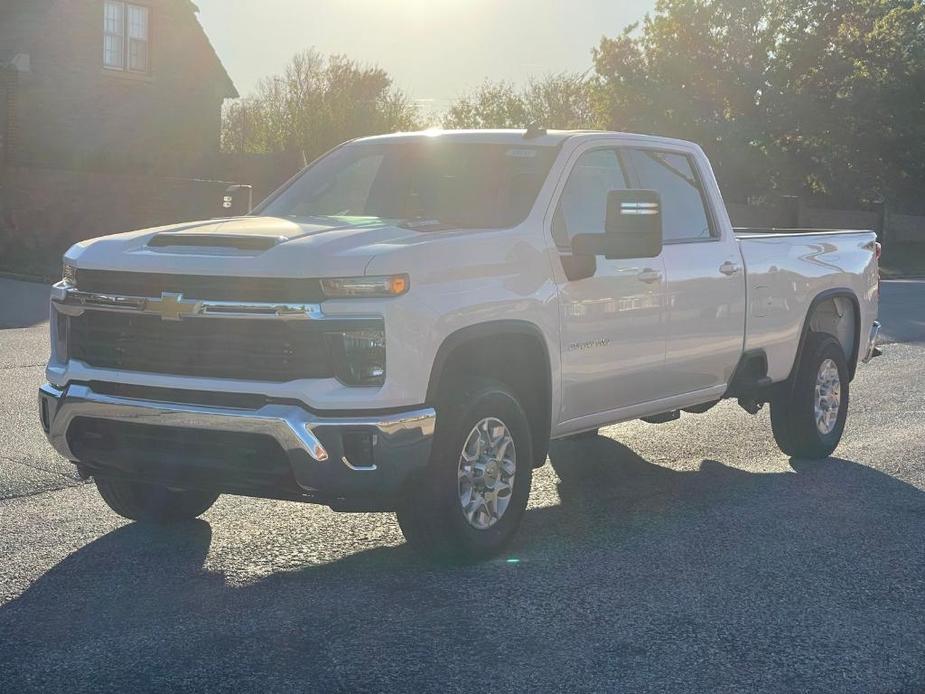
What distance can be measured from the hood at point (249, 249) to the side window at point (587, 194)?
965 mm

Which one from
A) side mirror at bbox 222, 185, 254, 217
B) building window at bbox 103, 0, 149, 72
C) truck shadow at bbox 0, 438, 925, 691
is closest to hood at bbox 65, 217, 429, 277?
truck shadow at bbox 0, 438, 925, 691

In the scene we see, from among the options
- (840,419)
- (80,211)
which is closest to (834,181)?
(80,211)

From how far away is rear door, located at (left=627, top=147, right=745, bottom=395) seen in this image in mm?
7621

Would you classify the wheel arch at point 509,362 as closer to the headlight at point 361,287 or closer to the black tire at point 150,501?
the headlight at point 361,287

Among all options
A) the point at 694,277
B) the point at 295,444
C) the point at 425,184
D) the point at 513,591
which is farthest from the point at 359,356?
the point at 694,277

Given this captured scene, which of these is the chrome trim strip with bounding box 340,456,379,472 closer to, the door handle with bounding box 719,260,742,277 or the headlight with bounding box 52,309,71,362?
the headlight with bounding box 52,309,71,362

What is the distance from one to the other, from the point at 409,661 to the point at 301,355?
134 cm

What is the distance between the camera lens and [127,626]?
5273 mm

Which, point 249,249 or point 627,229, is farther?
point 627,229

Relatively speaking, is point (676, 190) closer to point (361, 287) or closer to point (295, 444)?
point (361, 287)

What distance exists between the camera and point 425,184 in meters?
7.25

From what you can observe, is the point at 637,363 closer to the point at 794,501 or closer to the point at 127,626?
the point at 794,501

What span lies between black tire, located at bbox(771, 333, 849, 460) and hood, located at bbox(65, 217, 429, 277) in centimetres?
361

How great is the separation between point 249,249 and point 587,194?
6.73 ft
